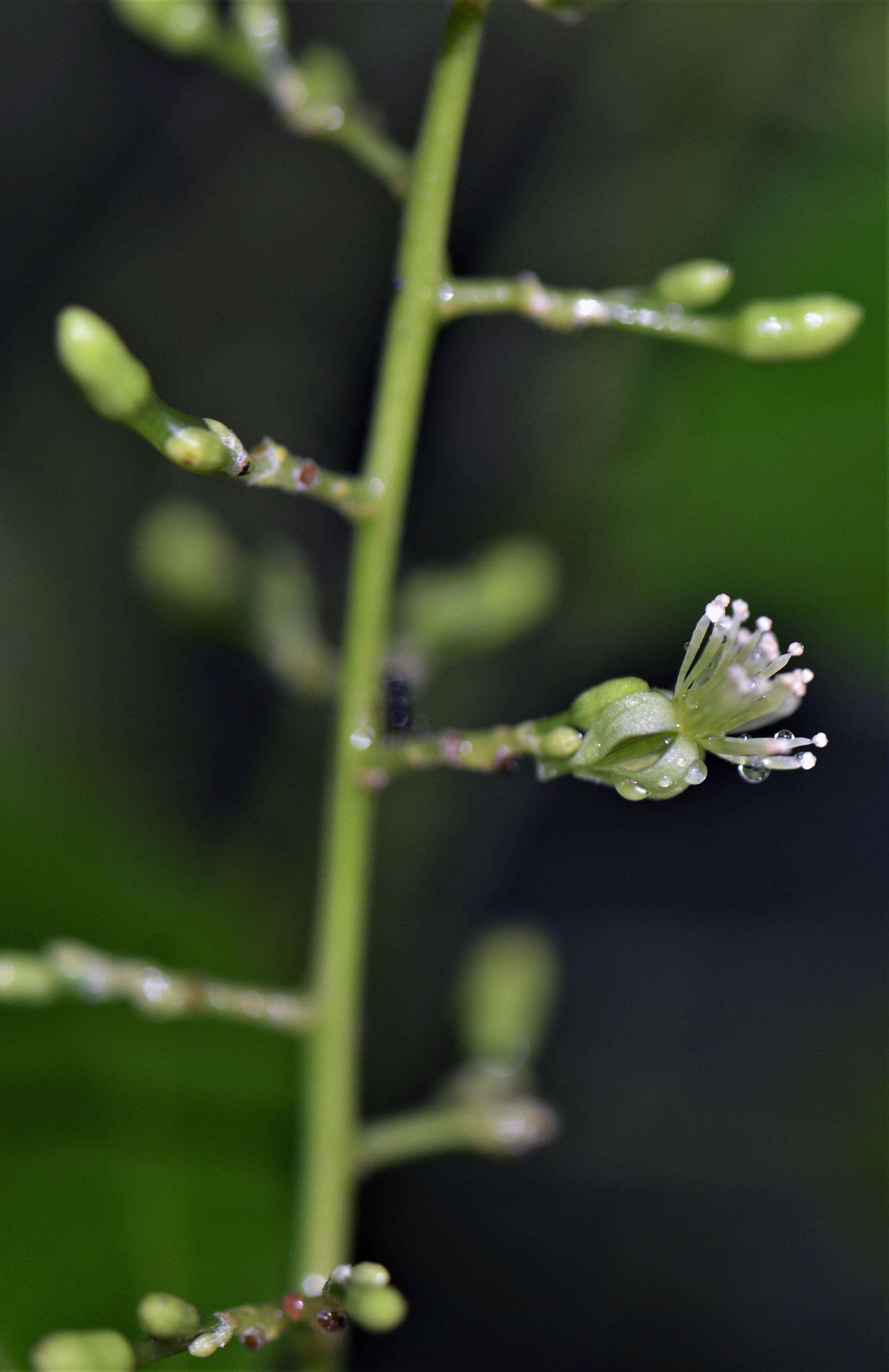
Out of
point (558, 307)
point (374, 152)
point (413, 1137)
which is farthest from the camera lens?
point (413, 1137)

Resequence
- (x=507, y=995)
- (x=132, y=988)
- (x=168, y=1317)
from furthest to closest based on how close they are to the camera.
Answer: (x=507, y=995)
(x=132, y=988)
(x=168, y=1317)

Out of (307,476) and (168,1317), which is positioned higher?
(307,476)

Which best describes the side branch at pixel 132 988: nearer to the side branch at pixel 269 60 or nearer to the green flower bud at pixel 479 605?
the green flower bud at pixel 479 605

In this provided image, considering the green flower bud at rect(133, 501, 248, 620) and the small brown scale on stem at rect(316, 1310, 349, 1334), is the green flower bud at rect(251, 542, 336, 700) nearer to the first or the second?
the green flower bud at rect(133, 501, 248, 620)

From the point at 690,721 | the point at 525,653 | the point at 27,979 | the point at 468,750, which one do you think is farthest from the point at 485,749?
the point at 525,653

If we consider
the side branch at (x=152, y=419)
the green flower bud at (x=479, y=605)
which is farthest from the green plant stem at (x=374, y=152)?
the green flower bud at (x=479, y=605)

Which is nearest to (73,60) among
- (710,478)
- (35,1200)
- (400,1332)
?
(710,478)

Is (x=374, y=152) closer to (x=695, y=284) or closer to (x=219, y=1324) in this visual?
(x=695, y=284)
